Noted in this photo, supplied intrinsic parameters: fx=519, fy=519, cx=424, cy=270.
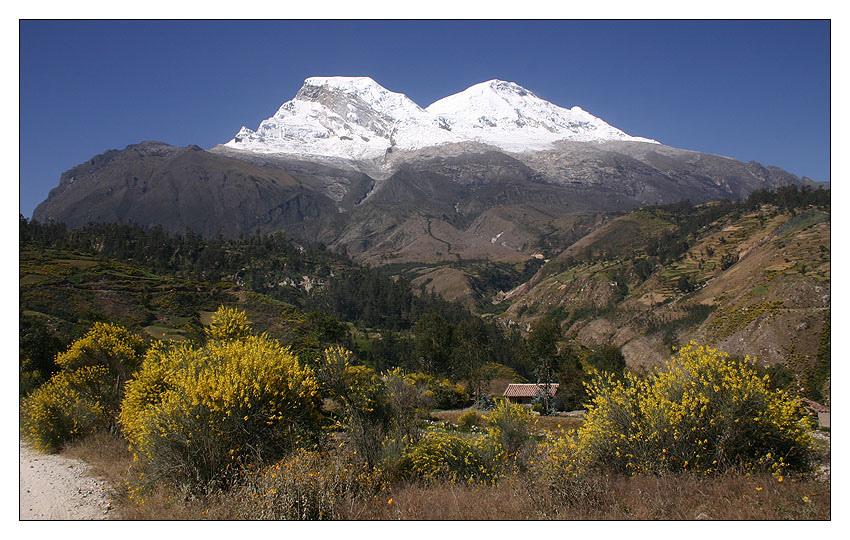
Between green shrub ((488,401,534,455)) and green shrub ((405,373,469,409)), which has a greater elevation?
green shrub ((488,401,534,455))

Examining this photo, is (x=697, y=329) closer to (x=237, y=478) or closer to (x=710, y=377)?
(x=710, y=377)

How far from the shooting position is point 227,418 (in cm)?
1274

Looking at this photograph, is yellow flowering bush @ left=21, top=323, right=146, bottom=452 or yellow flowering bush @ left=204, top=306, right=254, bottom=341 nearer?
yellow flowering bush @ left=21, top=323, right=146, bottom=452

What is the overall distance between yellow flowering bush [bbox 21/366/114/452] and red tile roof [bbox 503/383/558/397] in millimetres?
47074

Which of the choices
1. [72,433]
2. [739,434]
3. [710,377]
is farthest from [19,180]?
[739,434]

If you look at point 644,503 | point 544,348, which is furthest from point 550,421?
point 644,503

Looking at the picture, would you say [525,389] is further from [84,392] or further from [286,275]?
[286,275]

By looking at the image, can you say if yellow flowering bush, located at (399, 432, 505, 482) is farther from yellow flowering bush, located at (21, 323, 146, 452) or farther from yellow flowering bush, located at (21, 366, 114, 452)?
yellow flowering bush, located at (21, 366, 114, 452)

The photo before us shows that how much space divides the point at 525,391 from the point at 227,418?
55161 millimetres

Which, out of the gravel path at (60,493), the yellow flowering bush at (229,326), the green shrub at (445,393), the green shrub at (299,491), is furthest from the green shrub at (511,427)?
the green shrub at (445,393)

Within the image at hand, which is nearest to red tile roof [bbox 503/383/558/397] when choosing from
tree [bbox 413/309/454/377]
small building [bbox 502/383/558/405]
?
small building [bbox 502/383/558/405]

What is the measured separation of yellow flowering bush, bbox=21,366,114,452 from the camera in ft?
65.6

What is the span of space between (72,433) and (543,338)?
1978 inches

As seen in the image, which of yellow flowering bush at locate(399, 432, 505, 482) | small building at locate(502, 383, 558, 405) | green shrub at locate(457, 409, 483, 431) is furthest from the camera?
small building at locate(502, 383, 558, 405)
